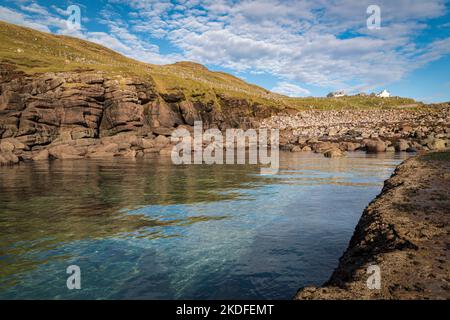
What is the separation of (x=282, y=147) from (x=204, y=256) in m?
55.2

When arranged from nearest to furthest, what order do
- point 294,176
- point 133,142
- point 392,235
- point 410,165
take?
point 392,235, point 410,165, point 294,176, point 133,142

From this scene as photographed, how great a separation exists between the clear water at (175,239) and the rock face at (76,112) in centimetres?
3668

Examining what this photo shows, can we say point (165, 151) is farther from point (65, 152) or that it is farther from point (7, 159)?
point (7, 159)

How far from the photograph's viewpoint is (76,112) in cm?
6356

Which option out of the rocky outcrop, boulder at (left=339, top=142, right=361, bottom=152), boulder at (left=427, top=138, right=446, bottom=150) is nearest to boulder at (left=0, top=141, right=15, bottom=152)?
the rocky outcrop

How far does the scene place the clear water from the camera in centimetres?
777

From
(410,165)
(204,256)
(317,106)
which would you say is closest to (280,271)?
(204,256)

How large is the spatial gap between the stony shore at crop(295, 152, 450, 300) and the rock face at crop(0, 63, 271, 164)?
49.2 meters

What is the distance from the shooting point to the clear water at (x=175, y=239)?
7.77m

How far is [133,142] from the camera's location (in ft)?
196

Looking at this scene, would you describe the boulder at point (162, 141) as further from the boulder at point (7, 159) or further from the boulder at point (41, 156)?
the boulder at point (7, 159)

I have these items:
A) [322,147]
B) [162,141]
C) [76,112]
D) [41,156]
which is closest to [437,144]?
[322,147]

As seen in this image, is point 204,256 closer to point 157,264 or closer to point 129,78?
point 157,264

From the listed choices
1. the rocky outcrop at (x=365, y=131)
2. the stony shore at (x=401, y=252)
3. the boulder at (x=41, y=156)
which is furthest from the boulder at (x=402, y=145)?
the boulder at (x=41, y=156)
